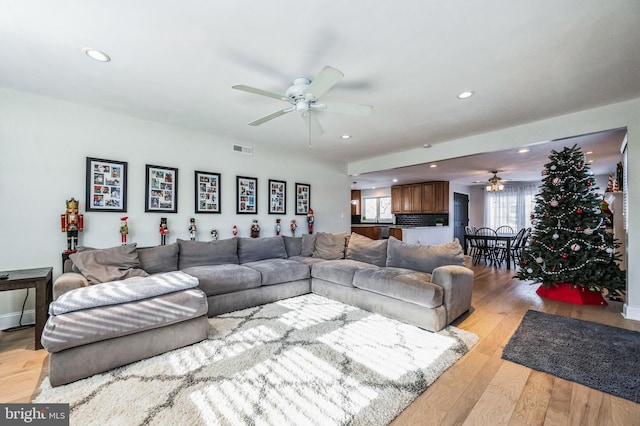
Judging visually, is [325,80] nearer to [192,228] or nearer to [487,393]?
[487,393]

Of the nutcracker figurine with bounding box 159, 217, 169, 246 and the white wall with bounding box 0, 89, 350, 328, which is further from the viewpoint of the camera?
the nutcracker figurine with bounding box 159, 217, 169, 246

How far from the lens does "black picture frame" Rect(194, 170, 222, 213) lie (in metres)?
4.11

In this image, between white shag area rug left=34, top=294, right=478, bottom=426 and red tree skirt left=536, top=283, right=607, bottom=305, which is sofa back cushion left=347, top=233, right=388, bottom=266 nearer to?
white shag area rug left=34, top=294, right=478, bottom=426

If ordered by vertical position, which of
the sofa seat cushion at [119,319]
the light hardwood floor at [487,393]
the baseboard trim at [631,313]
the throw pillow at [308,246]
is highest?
the throw pillow at [308,246]

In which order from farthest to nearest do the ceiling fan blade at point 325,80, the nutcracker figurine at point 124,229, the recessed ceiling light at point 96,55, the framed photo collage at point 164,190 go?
the nutcracker figurine at point 124,229, the framed photo collage at point 164,190, the recessed ceiling light at point 96,55, the ceiling fan blade at point 325,80

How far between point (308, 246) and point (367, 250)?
1.10m

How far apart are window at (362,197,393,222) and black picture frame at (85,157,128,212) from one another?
26.1 feet

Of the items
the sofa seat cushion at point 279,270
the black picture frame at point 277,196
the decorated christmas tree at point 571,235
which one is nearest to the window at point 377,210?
the black picture frame at point 277,196

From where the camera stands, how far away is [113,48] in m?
2.07

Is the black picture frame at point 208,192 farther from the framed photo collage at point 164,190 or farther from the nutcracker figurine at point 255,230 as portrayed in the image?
the nutcracker figurine at point 255,230

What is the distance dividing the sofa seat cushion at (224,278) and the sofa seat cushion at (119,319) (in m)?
0.59

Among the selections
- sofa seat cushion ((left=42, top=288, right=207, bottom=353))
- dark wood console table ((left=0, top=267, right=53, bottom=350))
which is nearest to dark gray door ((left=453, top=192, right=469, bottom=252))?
sofa seat cushion ((left=42, top=288, right=207, bottom=353))

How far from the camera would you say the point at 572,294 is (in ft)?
12.2

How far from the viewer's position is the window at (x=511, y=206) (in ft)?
27.4
